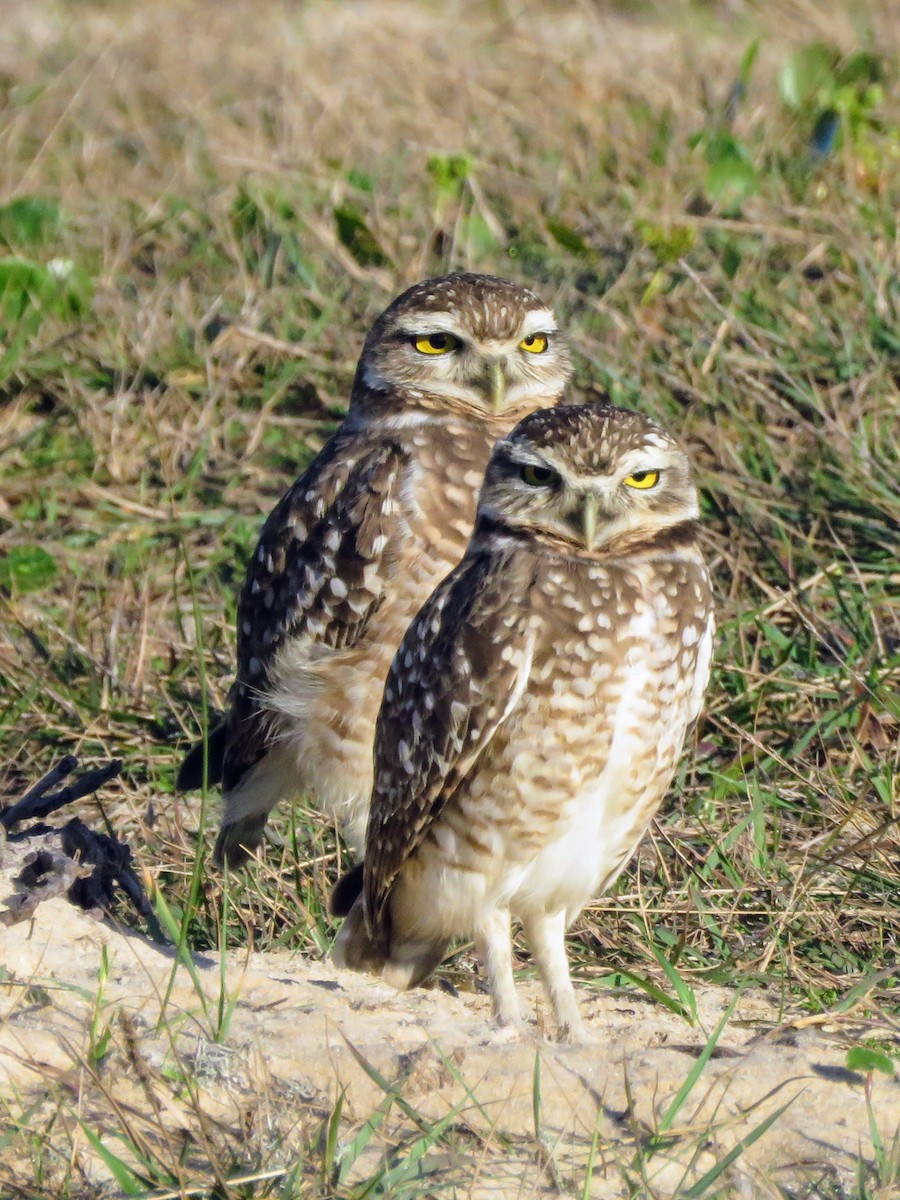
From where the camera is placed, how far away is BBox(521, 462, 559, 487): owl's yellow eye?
3.10 m

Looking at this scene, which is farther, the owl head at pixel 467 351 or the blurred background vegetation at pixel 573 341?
the owl head at pixel 467 351

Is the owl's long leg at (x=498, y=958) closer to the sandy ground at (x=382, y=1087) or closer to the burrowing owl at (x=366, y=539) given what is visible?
the sandy ground at (x=382, y=1087)

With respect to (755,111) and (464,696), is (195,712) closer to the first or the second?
(464,696)

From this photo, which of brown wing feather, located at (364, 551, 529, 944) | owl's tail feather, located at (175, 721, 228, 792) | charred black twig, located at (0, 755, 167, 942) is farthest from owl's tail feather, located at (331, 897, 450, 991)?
owl's tail feather, located at (175, 721, 228, 792)

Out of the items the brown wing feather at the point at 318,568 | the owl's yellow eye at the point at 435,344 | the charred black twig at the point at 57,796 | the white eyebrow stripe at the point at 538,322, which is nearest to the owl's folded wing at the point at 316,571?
the brown wing feather at the point at 318,568

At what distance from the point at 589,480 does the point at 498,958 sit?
37.5 inches

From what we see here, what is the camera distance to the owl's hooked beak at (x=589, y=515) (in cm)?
304

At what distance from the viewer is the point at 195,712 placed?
15.1 ft

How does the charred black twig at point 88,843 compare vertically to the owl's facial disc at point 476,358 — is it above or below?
below

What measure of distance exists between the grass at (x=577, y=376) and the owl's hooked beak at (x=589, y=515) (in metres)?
0.73

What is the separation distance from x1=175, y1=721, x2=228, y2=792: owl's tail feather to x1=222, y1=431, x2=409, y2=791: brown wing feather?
0.14ft

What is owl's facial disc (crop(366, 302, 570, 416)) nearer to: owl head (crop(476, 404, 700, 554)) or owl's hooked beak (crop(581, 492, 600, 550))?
owl head (crop(476, 404, 700, 554))

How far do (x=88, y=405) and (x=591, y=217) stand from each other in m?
1.99

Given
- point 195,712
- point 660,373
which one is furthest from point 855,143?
point 195,712
